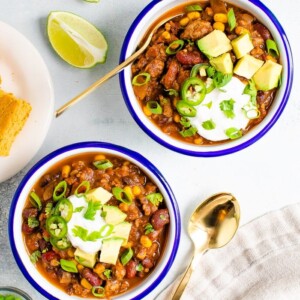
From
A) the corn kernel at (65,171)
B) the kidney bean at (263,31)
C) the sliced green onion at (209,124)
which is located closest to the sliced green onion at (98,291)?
the corn kernel at (65,171)

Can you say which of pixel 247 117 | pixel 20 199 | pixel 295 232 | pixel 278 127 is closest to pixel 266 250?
pixel 295 232

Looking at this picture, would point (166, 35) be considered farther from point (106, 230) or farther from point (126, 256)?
point (126, 256)

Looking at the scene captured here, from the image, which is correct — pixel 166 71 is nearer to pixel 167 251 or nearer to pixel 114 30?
pixel 114 30

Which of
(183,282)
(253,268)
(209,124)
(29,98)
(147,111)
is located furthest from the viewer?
(253,268)

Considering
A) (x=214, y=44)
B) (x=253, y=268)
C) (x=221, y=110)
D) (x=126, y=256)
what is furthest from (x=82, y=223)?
(x=253, y=268)

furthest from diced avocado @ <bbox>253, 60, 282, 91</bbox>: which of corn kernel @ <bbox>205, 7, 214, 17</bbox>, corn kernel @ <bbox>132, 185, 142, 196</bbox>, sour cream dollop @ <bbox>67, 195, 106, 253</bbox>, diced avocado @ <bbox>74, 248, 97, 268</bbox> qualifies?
diced avocado @ <bbox>74, 248, 97, 268</bbox>

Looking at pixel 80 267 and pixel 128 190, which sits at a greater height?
pixel 128 190
